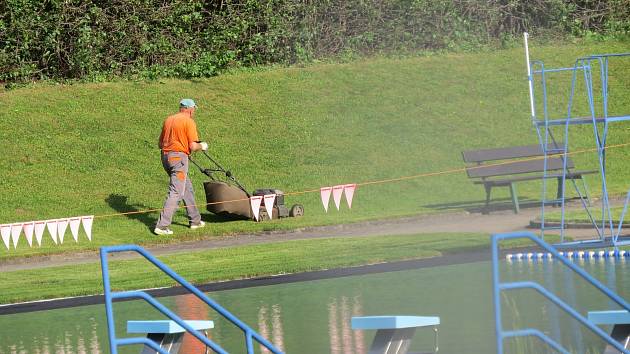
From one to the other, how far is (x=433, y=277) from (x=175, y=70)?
15528mm

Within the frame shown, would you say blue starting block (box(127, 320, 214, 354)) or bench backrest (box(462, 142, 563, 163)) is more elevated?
bench backrest (box(462, 142, 563, 163))

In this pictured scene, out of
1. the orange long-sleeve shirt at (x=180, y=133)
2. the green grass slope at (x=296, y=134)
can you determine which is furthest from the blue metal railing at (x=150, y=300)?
the orange long-sleeve shirt at (x=180, y=133)

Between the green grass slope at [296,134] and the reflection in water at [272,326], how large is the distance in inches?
296

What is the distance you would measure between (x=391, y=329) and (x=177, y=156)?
1377cm

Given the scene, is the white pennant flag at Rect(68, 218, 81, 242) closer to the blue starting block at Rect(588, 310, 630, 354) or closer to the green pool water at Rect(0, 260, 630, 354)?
the green pool water at Rect(0, 260, 630, 354)

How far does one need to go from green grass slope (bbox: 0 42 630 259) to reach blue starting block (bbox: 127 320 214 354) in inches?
473

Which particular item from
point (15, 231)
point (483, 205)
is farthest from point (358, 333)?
point (483, 205)

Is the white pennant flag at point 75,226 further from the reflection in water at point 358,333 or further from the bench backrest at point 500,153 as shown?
the bench backrest at point 500,153

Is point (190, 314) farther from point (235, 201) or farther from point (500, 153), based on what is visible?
point (500, 153)

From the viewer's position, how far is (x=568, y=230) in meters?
18.7

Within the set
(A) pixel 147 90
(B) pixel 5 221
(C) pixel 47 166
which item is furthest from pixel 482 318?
(A) pixel 147 90

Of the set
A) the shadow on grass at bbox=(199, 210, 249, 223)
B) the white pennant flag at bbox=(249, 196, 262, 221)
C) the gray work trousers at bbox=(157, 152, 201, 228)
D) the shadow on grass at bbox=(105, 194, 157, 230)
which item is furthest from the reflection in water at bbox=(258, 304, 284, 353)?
the shadow on grass at bbox=(105, 194, 157, 230)

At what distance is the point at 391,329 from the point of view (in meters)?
7.64

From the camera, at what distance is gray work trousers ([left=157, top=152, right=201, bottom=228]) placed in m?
21.0
